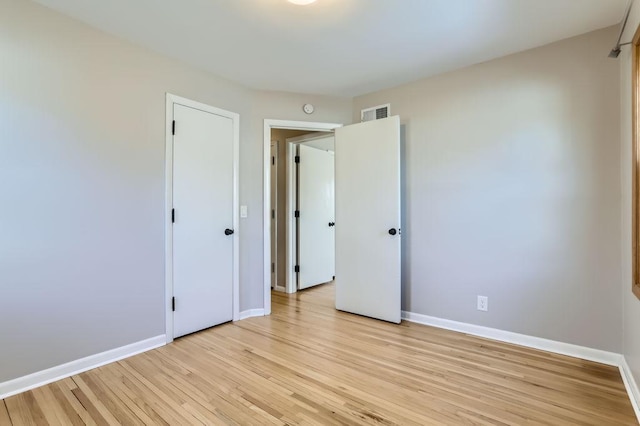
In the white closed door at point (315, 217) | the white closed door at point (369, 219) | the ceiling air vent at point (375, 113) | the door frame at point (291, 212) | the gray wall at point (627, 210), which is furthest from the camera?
the white closed door at point (315, 217)

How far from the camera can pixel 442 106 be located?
294 centimetres

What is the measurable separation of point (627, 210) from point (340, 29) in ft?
7.42

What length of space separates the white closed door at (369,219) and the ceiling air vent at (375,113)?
23cm

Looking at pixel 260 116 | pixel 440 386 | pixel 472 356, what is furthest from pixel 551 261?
pixel 260 116

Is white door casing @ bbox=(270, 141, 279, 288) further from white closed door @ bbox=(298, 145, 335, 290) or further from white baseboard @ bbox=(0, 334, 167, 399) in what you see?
white baseboard @ bbox=(0, 334, 167, 399)

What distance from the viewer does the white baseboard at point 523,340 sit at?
7.30 ft

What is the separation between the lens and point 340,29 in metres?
2.22

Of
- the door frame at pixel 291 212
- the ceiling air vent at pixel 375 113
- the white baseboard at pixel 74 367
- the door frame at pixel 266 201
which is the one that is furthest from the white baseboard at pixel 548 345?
the white baseboard at pixel 74 367

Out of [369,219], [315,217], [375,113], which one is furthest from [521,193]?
[315,217]

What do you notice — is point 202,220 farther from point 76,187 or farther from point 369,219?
point 369,219

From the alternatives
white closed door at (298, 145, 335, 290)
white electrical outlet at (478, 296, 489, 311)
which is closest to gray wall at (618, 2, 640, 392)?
white electrical outlet at (478, 296, 489, 311)

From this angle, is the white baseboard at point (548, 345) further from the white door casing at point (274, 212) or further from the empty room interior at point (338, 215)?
the white door casing at point (274, 212)

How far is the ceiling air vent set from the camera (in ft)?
10.8

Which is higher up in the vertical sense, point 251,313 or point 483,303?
point 483,303
